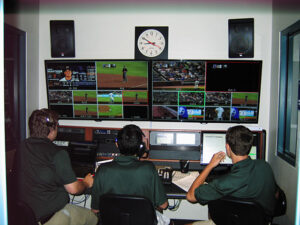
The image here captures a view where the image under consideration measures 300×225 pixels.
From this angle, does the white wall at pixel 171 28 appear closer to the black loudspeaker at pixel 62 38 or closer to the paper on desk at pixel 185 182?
the black loudspeaker at pixel 62 38

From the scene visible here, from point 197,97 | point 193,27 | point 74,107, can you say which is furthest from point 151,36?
point 74,107

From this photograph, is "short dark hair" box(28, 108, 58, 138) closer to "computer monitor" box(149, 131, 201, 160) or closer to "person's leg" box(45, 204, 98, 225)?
"person's leg" box(45, 204, 98, 225)

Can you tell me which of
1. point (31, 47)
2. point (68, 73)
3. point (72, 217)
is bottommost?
A: point (72, 217)

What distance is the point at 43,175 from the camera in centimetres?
174

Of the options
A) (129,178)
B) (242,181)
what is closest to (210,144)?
(242,181)

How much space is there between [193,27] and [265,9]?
82cm

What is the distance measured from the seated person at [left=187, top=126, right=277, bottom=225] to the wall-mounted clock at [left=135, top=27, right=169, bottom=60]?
55.6 inches

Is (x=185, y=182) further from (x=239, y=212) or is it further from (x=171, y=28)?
(x=171, y=28)

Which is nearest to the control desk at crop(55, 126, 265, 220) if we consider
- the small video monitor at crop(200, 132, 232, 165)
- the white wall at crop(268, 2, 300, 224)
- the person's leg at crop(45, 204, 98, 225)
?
the small video monitor at crop(200, 132, 232, 165)

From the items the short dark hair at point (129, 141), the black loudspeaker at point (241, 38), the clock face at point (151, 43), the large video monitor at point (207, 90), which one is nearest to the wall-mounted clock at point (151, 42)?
the clock face at point (151, 43)

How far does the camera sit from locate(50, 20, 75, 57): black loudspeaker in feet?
9.35

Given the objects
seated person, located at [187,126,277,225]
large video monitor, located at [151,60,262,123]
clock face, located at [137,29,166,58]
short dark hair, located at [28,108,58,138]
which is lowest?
seated person, located at [187,126,277,225]

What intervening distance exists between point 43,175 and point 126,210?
703mm

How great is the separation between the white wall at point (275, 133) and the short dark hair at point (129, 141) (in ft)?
4.63
